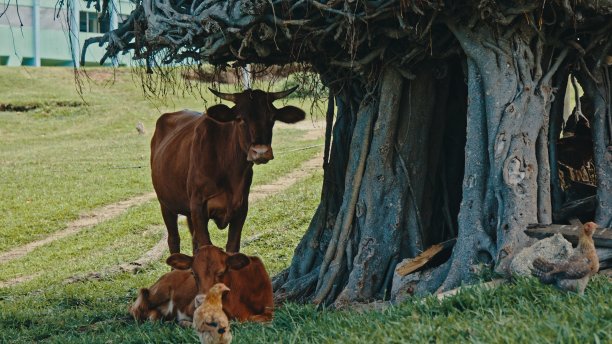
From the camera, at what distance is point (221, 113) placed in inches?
467

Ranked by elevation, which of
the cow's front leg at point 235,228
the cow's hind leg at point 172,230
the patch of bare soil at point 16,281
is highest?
the cow's front leg at point 235,228

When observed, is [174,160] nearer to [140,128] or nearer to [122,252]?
[122,252]

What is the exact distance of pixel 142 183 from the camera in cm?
2602

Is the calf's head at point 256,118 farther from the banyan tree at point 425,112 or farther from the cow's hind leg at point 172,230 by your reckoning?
the cow's hind leg at point 172,230

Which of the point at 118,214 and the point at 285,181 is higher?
the point at 285,181

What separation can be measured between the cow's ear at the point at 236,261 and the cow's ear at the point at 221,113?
2469mm

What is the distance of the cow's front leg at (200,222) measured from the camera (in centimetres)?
1221

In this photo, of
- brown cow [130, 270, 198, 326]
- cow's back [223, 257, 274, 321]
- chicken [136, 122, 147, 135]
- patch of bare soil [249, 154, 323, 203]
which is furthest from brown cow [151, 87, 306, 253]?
chicken [136, 122, 147, 135]

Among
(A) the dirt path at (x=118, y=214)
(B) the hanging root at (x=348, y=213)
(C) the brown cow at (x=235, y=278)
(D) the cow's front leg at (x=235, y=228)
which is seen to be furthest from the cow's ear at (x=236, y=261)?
(A) the dirt path at (x=118, y=214)

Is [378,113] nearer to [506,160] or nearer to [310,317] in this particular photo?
[506,160]

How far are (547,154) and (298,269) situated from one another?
351 centimetres

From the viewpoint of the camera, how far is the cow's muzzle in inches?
444

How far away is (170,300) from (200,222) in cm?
194

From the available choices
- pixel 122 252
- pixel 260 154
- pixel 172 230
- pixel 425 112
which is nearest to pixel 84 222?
pixel 122 252
